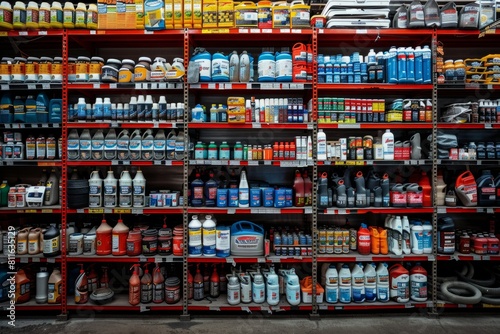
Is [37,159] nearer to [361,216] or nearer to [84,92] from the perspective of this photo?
[84,92]

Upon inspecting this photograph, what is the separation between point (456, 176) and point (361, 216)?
133cm

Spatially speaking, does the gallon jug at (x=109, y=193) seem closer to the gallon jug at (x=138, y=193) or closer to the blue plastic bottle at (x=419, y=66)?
the gallon jug at (x=138, y=193)

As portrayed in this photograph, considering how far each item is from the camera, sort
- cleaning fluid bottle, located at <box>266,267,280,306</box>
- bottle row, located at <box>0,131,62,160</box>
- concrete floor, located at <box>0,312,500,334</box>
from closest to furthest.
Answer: concrete floor, located at <box>0,312,500,334</box> → cleaning fluid bottle, located at <box>266,267,280,306</box> → bottle row, located at <box>0,131,62,160</box>

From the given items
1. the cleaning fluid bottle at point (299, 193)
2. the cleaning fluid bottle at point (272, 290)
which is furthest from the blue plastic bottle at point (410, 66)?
the cleaning fluid bottle at point (272, 290)

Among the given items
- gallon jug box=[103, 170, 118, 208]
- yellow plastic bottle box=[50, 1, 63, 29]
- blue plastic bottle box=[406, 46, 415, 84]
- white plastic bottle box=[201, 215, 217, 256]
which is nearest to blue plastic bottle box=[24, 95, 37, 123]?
yellow plastic bottle box=[50, 1, 63, 29]

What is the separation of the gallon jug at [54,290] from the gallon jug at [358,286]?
140 inches

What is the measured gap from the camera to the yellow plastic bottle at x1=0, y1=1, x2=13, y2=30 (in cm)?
351

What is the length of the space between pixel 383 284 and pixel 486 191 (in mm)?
1726

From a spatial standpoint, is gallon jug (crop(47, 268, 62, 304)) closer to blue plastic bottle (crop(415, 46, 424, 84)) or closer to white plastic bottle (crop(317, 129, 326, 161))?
white plastic bottle (crop(317, 129, 326, 161))

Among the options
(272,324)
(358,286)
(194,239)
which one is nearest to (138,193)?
(194,239)

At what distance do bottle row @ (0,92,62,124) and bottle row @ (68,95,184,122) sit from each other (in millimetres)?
Result: 290

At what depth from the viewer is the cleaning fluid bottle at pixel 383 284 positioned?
3527 mm

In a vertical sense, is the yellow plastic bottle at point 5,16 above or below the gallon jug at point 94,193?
above

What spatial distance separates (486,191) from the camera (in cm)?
360
